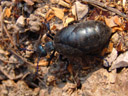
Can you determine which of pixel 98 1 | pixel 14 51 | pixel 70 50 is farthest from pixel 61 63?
pixel 98 1

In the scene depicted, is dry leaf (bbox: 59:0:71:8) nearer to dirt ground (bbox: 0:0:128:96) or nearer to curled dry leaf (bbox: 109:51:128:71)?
dirt ground (bbox: 0:0:128:96)

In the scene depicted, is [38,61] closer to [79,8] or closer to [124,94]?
[79,8]

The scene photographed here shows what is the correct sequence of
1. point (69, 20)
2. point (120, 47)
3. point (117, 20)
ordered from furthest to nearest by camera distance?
point (69, 20) → point (117, 20) → point (120, 47)

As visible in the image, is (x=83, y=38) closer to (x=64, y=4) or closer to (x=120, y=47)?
(x=120, y=47)

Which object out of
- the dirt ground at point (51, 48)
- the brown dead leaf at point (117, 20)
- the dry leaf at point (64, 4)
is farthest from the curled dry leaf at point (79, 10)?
the brown dead leaf at point (117, 20)

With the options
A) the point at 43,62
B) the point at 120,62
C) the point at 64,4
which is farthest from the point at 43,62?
the point at 120,62

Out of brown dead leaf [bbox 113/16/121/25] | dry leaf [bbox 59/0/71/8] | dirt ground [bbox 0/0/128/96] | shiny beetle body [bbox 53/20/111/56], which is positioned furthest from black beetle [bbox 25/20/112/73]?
dry leaf [bbox 59/0/71/8]
